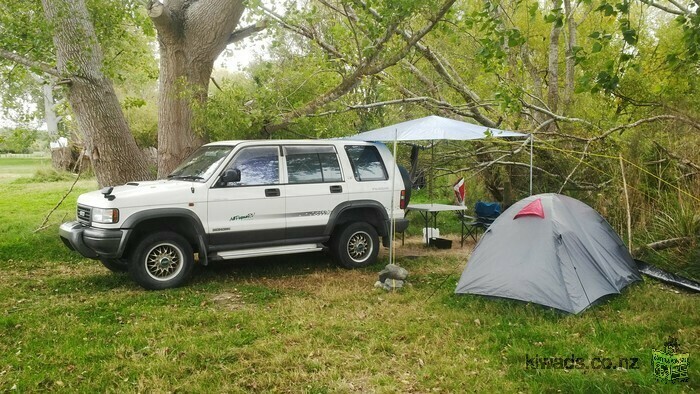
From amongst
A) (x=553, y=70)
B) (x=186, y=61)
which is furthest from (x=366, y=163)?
(x=553, y=70)

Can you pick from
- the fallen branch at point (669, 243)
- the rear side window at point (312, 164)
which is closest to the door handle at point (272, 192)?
the rear side window at point (312, 164)

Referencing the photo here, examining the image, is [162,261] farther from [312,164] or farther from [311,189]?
[312,164]

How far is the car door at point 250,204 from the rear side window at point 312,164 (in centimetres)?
21

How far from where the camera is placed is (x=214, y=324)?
5.68 m

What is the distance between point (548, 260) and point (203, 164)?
4.61m

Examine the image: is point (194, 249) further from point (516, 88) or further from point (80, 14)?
point (516, 88)

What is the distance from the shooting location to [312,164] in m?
7.97

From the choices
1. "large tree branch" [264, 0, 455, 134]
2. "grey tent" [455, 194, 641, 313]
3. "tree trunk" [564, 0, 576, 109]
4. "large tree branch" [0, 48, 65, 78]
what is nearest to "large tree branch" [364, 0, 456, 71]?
"large tree branch" [264, 0, 455, 134]

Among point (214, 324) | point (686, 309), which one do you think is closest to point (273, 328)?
point (214, 324)

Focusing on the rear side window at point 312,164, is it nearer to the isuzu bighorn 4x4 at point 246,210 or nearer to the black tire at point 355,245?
the isuzu bighorn 4x4 at point 246,210

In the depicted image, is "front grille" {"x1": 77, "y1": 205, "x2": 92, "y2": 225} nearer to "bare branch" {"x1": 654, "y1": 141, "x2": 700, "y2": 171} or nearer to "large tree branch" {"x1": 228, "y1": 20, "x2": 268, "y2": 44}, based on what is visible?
"large tree branch" {"x1": 228, "y1": 20, "x2": 268, "y2": 44}

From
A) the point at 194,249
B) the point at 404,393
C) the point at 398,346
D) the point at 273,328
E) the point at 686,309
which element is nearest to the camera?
the point at 404,393

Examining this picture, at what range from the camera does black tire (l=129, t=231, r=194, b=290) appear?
6.76m

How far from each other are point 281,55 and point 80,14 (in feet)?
23.7
